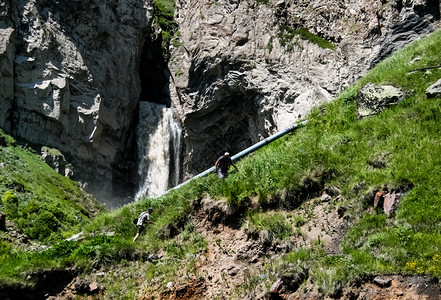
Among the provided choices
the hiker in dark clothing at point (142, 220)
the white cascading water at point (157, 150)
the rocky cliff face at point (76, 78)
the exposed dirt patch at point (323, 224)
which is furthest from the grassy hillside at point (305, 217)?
the white cascading water at point (157, 150)

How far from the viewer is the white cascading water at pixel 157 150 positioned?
37250 mm

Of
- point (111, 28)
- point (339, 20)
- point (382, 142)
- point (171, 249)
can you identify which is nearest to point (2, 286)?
point (171, 249)

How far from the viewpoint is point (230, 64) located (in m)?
34.8

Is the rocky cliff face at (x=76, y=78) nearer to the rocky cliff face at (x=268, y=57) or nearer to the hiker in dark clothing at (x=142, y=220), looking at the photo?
the rocky cliff face at (x=268, y=57)

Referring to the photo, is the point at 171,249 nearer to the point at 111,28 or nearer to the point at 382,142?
the point at 382,142

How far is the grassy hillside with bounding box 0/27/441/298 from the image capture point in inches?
380

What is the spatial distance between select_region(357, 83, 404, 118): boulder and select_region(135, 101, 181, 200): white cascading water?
2233cm

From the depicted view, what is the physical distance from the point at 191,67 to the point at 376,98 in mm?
23138

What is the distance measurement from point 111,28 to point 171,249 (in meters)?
30.6

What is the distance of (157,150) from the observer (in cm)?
3850

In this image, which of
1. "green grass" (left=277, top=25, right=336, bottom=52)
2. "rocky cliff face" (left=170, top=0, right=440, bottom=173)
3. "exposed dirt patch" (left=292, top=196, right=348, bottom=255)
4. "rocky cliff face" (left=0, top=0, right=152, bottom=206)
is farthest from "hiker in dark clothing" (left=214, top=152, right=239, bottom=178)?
"rocky cliff face" (left=0, top=0, right=152, bottom=206)

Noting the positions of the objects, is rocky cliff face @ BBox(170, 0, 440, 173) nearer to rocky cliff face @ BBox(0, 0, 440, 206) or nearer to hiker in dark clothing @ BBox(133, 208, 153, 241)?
rocky cliff face @ BBox(0, 0, 440, 206)

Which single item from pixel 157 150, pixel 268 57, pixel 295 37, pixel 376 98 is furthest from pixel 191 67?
pixel 376 98

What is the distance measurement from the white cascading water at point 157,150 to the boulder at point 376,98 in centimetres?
2233
